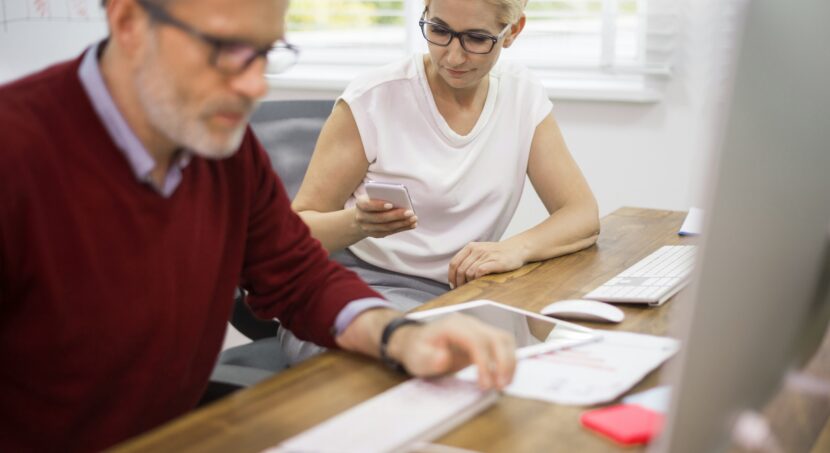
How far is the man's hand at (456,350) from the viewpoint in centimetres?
104

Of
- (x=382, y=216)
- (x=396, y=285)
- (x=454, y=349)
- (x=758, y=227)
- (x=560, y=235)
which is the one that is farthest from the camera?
(x=396, y=285)

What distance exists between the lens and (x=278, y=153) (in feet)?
6.64

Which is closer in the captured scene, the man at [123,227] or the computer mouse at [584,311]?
the man at [123,227]

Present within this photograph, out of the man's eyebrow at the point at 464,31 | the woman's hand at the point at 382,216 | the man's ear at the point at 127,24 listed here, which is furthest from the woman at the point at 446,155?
the man's ear at the point at 127,24

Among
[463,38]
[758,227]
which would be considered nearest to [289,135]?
[463,38]

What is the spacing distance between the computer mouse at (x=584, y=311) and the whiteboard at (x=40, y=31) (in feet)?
6.95

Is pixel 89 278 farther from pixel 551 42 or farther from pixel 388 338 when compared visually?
pixel 551 42

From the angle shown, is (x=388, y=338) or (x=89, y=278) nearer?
(x=89, y=278)

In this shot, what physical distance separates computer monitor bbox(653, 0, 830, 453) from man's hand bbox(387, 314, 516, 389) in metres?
0.34

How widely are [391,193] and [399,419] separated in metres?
0.73

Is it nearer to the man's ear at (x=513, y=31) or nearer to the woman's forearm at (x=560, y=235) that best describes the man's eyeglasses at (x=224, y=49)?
the woman's forearm at (x=560, y=235)

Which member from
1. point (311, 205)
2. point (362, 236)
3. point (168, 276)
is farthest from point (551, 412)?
point (311, 205)

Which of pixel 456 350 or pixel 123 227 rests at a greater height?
pixel 123 227

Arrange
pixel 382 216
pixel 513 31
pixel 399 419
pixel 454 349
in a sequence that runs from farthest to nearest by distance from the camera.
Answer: pixel 513 31, pixel 382 216, pixel 454 349, pixel 399 419
